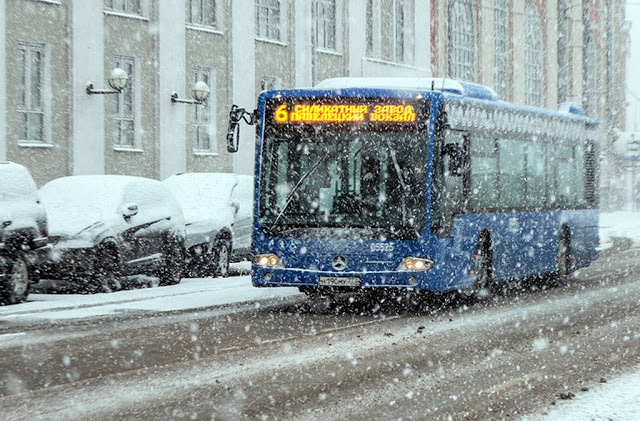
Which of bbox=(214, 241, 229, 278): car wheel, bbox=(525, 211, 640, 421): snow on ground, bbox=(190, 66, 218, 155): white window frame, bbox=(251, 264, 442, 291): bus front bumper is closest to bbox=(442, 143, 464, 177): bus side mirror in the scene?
bbox=(251, 264, 442, 291): bus front bumper

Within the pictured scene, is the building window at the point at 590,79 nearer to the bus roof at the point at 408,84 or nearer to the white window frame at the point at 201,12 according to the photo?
the white window frame at the point at 201,12

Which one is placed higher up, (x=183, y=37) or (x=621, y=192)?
(x=183, y=37)

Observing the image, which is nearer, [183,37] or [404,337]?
[404,337]

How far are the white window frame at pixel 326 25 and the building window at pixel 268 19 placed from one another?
2012 millimetres

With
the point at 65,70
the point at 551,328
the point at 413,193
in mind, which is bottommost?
the point at 551,328

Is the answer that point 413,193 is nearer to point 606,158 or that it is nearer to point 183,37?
point 183,37

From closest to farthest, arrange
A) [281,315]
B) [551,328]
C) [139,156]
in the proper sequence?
[551,328]
[281,315]
[139,156]

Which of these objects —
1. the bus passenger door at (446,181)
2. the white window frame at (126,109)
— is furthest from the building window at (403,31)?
the bus passenger door at (446,181)

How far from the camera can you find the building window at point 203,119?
1325 inches

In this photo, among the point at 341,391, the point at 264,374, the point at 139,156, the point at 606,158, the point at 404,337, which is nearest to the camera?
the point at 341,391

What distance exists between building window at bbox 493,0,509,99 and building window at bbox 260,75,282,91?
2088 cm

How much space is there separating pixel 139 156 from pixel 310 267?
646 inches

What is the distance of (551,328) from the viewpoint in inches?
547

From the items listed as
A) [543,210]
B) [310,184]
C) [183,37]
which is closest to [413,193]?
[310,184]
